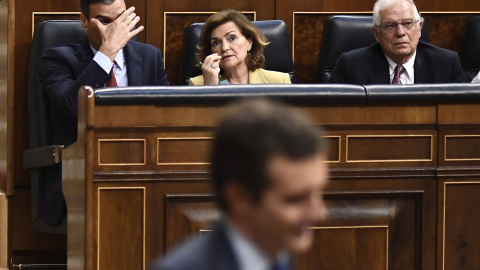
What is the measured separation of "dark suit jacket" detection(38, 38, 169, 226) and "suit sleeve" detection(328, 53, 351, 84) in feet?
1.83

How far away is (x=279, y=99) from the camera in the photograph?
2.63 metres

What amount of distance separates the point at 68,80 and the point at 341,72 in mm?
880

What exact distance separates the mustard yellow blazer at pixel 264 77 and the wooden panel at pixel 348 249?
979 millimetres

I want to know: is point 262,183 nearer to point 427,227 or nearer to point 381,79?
point 427,227

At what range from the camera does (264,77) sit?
3562mm

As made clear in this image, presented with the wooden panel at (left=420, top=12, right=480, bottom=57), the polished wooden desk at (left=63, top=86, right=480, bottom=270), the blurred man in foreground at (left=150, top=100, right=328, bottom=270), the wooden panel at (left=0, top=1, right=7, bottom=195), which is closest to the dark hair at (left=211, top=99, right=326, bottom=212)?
the blurred man in foreground at (left=150, top=100, right=328, bottom=270)

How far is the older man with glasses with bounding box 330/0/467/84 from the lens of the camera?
3.40m

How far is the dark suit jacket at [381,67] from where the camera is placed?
11.1 feet

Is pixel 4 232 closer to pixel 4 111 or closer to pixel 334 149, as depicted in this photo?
pixel 4 111

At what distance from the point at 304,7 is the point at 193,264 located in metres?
3.06

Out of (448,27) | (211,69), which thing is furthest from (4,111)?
(448,27)

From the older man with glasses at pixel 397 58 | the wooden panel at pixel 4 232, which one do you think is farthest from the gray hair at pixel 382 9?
the wooden panel at pixel 4 232

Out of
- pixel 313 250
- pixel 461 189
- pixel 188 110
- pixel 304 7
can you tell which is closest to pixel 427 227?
pixel 461 189

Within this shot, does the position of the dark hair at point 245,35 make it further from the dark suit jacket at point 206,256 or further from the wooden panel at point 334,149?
the dark suit jacket at point 206,256
